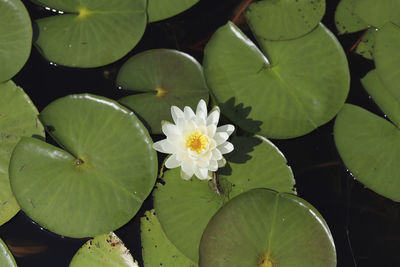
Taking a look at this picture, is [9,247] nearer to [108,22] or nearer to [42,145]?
[42,145]

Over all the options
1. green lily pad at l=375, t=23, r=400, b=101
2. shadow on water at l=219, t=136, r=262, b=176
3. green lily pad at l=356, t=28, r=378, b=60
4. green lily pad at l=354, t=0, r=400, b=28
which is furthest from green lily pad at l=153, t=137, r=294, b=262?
green lily pad at l=354, t=0, r=400, b=28

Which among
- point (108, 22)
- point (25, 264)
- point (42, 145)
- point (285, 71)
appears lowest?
point (25, 264)

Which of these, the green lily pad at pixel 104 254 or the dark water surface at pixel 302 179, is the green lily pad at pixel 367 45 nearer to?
the dark water surface at pixel 302 179

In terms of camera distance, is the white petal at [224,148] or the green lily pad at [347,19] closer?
the white petal at [224,148]

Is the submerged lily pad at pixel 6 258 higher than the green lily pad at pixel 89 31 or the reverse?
the reverse

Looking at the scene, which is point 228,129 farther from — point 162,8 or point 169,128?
point 162,8

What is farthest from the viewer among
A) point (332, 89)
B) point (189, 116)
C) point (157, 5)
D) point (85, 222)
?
point (157, 5)

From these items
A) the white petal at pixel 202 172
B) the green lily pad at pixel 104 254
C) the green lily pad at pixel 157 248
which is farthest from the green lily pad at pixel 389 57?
the green lily pad at pixel 104 254

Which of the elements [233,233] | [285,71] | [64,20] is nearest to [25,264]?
[233,233]
